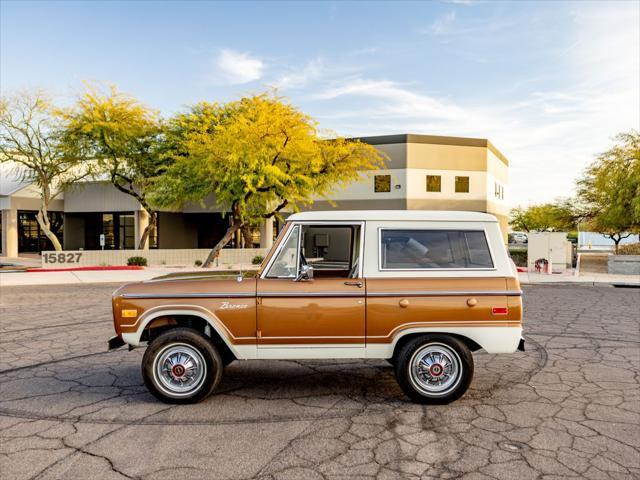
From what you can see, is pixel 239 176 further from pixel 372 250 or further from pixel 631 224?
pixel 631 224

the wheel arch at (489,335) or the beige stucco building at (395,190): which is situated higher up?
the beige stucco building at (395,190)

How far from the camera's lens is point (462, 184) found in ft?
119

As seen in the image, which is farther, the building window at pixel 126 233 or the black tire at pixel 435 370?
the building window at pixel 126 233

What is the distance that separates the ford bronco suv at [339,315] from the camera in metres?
5.68

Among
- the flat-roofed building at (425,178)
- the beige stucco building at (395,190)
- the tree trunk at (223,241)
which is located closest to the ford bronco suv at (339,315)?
the tree trunk at (223,241)

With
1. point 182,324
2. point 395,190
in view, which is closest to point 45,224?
point 395,190

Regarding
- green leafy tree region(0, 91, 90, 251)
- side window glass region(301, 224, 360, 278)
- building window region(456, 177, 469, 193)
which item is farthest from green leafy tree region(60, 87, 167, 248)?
side window glass region(301, 224, 360, 278)

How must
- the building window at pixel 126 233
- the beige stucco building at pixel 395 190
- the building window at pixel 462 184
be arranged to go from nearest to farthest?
the beige stucco building at pixel 395 190 → the building window at pixel 462 184 → the building window at pixel 126 233

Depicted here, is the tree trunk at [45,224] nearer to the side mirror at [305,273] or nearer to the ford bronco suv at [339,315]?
the ford bronco suv at [339,315]

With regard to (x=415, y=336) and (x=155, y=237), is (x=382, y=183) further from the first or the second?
(x=415, y=336)

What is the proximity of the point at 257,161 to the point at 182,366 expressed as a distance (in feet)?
61.2

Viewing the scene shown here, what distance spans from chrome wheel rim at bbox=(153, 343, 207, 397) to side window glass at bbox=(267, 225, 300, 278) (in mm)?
1198

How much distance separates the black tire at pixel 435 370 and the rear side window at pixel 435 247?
0.82 metres

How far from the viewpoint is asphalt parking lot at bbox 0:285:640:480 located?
425 centimetres
